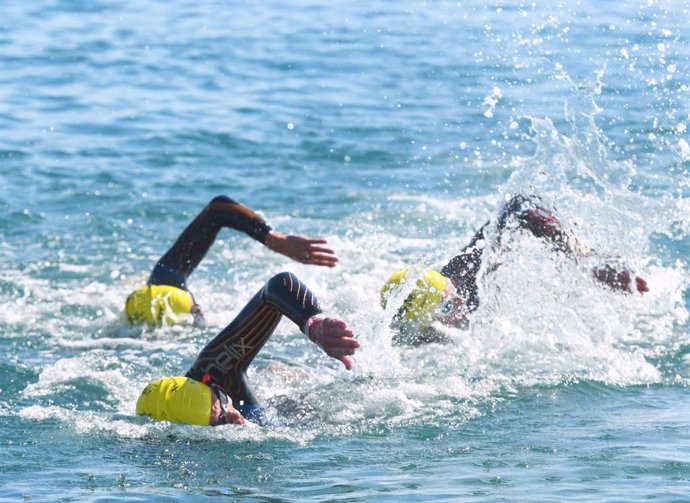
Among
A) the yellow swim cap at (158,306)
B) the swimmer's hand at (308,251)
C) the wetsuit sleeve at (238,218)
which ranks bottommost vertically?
the yellow swim cap at (158,306)

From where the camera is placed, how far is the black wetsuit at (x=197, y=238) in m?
9.76

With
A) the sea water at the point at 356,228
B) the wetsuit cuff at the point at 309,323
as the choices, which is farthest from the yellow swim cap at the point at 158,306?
the wetsuit cuff at the point at 309,323

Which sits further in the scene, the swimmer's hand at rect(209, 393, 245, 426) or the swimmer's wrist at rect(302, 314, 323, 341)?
the swimmer's hand at rect(209, 393, 245, 426)

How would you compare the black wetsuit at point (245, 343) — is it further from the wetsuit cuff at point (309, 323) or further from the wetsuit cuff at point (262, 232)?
the wetsuit cuff at point (262, 232)

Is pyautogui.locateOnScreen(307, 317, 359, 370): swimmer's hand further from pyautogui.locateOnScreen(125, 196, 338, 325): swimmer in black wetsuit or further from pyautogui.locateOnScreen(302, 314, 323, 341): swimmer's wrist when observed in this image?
pyautogui.locateOnScreen(125, 196, 338, 325): swimmer in black wetsuit

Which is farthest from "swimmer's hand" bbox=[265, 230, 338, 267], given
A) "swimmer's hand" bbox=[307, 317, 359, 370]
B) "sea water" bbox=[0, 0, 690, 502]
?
"swimmer's hand" bbox=[307, 317, 359, 370]

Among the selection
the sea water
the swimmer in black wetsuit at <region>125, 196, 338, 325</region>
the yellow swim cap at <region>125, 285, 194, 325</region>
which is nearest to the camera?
the sea water

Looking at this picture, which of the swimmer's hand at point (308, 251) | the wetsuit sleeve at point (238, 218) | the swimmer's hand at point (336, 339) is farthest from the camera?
the wetsuit sleeve at point (238, 218)

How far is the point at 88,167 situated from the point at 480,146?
16.2 ft

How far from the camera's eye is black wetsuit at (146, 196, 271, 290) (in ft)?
32.0

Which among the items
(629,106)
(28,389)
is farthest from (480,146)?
(28,389)

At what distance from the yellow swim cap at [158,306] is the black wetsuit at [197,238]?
0.44 feet

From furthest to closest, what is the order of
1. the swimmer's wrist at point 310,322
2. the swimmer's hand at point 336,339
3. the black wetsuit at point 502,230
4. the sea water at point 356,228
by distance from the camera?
the black wetsuit at point 502,230 → the sea water at point 356,228 → the swimmer's wrist at point 310,322 → the swimmer's hand at point 336,339

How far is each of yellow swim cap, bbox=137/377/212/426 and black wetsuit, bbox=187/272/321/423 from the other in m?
0.18
